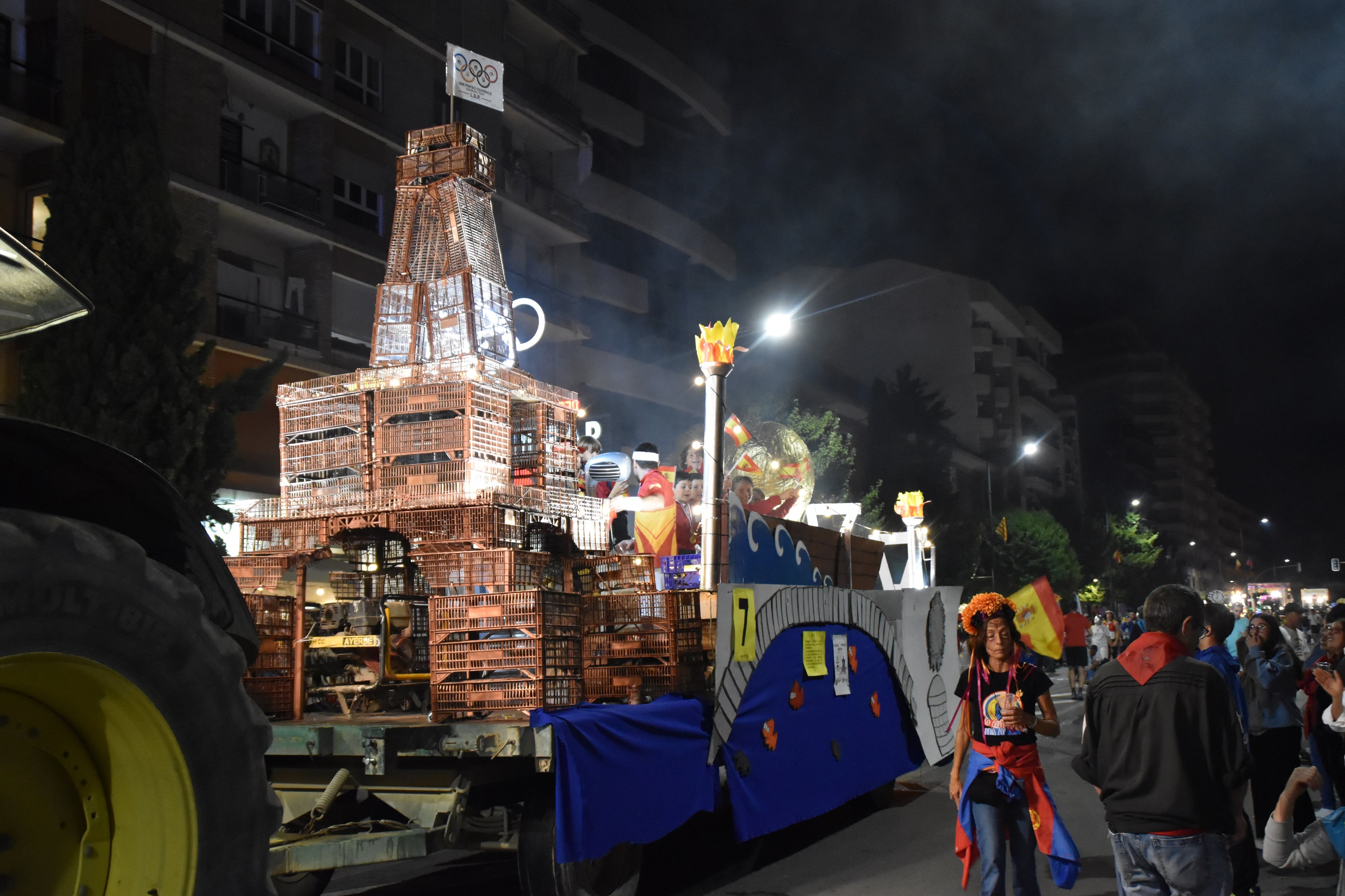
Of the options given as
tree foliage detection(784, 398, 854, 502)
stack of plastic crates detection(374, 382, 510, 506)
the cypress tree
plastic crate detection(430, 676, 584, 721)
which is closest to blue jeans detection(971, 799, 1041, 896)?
plastic crate detection(430, 676, 584, 721)

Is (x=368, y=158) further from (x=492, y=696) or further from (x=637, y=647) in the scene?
(x=492, y=696)

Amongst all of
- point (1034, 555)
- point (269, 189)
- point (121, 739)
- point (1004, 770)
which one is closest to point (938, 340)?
point (1034, 555)

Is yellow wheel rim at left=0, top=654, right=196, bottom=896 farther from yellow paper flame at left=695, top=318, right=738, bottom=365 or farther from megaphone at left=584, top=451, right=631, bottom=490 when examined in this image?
megaphone at left=584, top=451, right=631, bottom=490

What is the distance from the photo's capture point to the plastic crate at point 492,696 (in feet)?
18.8

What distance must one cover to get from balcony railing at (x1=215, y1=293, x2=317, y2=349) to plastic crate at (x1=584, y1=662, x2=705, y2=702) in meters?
16.6

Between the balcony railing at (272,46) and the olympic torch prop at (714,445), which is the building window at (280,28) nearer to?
the balcony railing at (272,46)

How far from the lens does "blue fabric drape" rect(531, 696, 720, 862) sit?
5410 mm

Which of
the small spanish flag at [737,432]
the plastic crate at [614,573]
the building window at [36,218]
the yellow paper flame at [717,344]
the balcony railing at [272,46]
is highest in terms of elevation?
the balcony railing at [272,46]

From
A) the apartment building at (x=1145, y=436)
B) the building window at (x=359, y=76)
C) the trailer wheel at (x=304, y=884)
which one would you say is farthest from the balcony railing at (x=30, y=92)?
the apartment building at (x=1145, y=436)

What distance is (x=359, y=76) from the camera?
25594mm

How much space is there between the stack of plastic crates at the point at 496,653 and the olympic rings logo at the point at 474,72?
4.93m

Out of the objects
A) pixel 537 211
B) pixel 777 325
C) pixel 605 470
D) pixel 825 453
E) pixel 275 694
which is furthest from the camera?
pixel 537 211

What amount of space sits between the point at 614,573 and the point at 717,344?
185 cm

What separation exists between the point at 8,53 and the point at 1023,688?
774 inches
